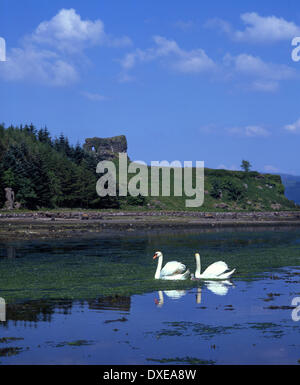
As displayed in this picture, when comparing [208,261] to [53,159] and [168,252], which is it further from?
[53,159]

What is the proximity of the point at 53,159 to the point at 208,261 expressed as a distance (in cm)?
9222

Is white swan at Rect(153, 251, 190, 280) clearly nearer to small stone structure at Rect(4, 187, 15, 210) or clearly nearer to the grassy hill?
small stone structure at Rect(4, 187, 15, 210)

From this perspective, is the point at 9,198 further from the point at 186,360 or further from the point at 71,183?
the point at 186,360

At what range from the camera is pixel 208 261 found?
37.1 meters

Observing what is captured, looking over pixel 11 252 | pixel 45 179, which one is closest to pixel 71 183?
pixel 45 179

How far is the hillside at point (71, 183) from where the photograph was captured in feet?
347

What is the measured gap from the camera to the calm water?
14.5m

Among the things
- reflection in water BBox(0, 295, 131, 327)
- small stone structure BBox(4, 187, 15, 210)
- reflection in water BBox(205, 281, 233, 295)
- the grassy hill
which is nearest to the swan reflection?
reflection in water BBox(205, 281, 233, 295)

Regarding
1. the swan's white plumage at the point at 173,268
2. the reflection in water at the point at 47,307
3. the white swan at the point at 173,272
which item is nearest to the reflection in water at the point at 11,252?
the white swan at the point at 173,272

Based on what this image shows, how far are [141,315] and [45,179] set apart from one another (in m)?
92.6

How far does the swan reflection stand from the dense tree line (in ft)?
257

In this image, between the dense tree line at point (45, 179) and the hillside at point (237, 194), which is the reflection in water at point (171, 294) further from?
the hillside at point (237, 194)

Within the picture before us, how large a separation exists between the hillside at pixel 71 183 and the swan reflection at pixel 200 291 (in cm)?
7836

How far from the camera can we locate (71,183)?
371ft
